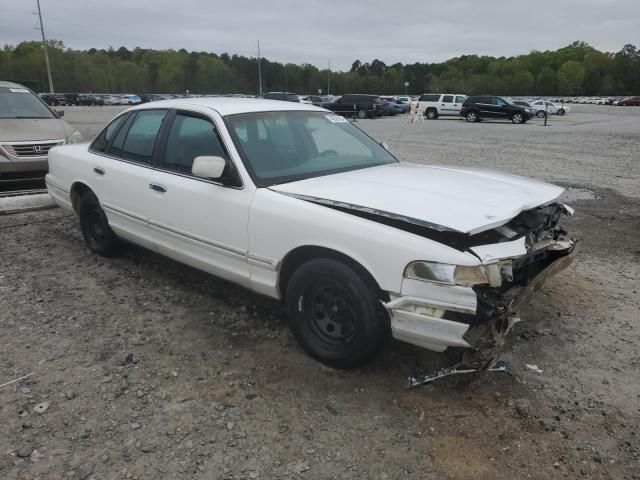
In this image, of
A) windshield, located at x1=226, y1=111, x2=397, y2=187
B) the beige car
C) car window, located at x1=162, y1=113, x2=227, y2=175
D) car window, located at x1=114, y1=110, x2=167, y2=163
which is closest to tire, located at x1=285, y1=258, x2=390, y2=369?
windshield, located at x1=226, y1=111, x2=397, y2=187

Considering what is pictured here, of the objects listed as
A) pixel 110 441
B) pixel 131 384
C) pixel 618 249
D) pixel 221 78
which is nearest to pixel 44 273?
pixel 131 384

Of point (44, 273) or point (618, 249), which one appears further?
point (618, 249)

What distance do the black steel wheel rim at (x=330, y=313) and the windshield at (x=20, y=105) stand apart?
7.42 metres

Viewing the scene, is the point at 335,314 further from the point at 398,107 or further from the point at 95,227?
the point at 398,107

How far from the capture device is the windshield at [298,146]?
11.7ft

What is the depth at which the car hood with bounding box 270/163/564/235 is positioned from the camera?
2775 mm

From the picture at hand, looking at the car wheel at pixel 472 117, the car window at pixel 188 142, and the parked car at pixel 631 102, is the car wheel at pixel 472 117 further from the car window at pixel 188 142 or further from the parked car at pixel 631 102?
the parked car at pixel 631 102

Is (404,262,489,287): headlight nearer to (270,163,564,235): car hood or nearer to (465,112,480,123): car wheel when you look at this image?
(270,163,564,235): car hood

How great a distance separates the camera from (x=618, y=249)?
5449mm

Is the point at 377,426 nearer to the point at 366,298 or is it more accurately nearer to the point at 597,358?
the point at 366,298

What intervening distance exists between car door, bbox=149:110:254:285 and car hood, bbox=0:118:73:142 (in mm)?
4707

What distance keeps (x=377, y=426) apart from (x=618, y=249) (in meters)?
4.08

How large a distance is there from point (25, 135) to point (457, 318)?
24.3 feet

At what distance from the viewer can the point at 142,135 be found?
174 inches
